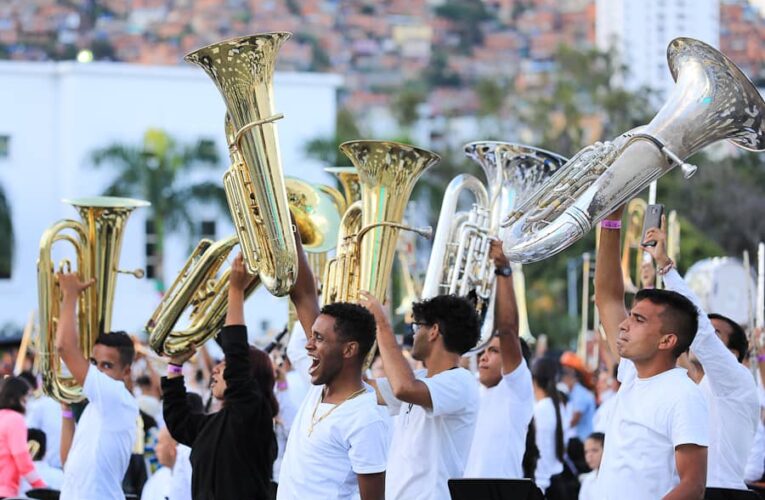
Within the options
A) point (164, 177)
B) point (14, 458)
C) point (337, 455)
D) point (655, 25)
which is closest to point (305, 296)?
point (337, 455)

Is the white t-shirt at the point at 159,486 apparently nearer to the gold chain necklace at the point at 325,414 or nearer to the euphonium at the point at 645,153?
the gold chain necklace at the point at 325,414

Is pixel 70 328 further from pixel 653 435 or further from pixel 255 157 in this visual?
pixel 653 435

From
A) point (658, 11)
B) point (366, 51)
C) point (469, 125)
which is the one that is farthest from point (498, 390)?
point (366, 51)

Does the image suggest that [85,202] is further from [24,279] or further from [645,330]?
[24,279]

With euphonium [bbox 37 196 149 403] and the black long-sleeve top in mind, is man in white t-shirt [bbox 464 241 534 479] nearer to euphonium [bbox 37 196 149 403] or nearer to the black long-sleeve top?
the black long-sleeve top

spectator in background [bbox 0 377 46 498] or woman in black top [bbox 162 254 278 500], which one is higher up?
woman in black top [bbox 162 254 278 500]

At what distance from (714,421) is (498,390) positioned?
5.10 feet

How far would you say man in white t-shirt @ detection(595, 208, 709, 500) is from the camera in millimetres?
5305

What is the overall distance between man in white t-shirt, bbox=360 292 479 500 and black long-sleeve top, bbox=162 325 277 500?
0.54 m

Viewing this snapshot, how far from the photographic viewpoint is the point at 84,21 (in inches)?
4675

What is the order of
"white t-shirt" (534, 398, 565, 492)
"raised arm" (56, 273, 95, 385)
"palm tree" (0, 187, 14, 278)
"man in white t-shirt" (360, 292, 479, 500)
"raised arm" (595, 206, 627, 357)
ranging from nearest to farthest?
"man in white t-shirt" (360, 292, 479, 500) < "raised arm" (595, 206, 627, 357) < "raised arm" (56, 273, 95, 385) < "white t-shirt" (534, 398, 565, 492) < "palm tree" (0, 187, 14, 278)

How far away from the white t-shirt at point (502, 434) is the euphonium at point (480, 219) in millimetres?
438

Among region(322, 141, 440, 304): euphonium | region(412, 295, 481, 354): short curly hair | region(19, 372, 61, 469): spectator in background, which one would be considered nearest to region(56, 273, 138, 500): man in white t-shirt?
region(322, 141, 440, 304): euphonium

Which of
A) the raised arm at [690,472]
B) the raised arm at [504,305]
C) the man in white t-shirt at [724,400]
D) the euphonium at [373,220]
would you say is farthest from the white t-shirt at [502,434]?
the raised arm at [690,472]
